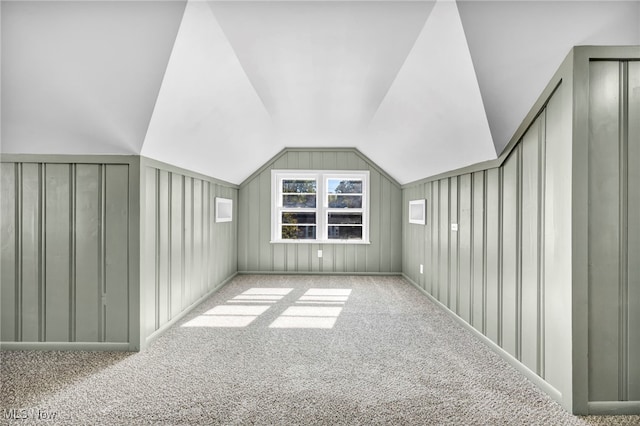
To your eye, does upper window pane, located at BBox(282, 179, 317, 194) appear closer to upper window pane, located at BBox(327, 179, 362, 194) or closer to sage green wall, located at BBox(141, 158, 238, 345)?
upper window pane, located at BBox(327, 179, 362, 194)

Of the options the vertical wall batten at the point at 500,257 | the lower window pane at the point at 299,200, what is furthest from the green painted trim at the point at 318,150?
the vertical wall batten at the point at 500,257

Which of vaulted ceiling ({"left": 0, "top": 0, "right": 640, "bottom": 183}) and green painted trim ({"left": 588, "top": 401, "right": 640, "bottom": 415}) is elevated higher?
vaulted ceiling ({"left": 0, "top": 0, "right": 640, "bottom": 183})

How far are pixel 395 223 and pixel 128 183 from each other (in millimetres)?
4276

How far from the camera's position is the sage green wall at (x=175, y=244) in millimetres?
2670

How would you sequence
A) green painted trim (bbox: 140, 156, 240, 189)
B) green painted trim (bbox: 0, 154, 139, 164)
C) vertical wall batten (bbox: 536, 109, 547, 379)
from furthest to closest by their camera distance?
green painted trim (bbox: 140, 156, 240, 189), green painted trim (bbox: 0, 154, 139, 164), vertical wall batten (bbox: 536, 109, 547, 379)

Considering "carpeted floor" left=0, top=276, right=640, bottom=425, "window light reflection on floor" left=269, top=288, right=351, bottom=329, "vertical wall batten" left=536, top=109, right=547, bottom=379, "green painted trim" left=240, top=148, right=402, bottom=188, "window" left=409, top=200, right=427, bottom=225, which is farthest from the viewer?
"green painted trim" left=240, top=148, right=402, bottom=188

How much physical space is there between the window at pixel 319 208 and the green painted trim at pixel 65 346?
131 inches

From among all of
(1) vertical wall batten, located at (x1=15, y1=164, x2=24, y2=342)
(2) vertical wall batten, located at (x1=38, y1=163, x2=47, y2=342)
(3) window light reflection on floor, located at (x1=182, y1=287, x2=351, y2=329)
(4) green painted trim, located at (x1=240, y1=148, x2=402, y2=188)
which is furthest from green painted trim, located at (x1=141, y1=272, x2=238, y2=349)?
(4) green painted trim, located at (x1=240, y1=148, x2=402, y2=188)

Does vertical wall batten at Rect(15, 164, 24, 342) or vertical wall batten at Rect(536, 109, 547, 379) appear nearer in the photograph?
vertical wall batten at Rect(536, 109, 547, 379)

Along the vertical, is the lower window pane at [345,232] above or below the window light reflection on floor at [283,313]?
above

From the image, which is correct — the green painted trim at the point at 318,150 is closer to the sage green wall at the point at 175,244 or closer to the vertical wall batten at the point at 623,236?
the sage green wall at the point at 175,244

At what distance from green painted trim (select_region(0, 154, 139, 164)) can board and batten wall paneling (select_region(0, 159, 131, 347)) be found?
0.09 ft

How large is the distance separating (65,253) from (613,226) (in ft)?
12.2

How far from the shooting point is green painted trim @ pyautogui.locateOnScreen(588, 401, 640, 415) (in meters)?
1.75
